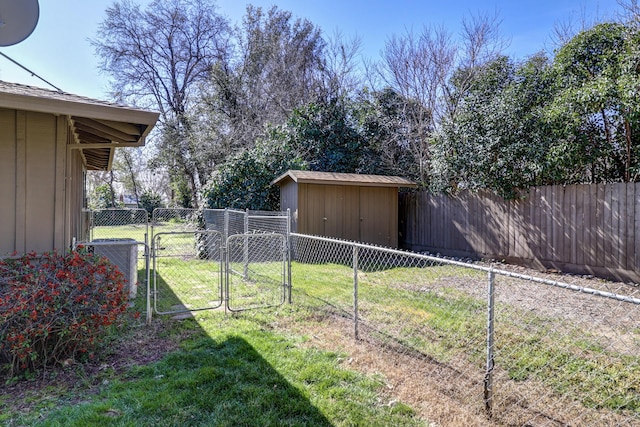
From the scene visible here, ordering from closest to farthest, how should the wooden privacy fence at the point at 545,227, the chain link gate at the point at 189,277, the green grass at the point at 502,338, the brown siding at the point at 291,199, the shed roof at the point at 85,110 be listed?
the green grass at the point at 502,338, the shed roof at the point at 85,110, the chain link gate at the point at 189,277, the wooden privacy fence at the point at 545,227, the brown siding at the point at 291,199

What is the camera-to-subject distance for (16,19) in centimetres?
359

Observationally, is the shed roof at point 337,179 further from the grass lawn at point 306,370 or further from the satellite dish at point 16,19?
the satellite dish at point 16,19

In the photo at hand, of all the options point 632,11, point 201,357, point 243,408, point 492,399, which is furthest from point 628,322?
point 632,11

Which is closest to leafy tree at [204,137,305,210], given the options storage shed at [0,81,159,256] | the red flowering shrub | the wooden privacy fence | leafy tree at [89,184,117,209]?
the wooden privacy fence

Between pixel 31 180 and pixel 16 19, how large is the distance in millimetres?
1556

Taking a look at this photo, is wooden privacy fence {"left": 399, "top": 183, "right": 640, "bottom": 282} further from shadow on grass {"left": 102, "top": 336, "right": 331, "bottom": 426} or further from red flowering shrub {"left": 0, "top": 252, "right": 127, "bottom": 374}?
red flowering shrub {"left": 0, "top": 252, "right": 127, "bottom": 374}

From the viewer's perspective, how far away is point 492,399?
2672 mm

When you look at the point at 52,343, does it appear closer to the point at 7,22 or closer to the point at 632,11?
the point at 7,22

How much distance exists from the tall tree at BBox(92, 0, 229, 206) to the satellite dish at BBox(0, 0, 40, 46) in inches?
628

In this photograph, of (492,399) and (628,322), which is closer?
(492,399)

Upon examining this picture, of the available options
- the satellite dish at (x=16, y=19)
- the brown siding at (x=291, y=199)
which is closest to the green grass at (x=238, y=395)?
the satellite dish at (x=16, y=19)

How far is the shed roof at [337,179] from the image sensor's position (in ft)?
30.5

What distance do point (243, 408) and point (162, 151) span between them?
18990 mm

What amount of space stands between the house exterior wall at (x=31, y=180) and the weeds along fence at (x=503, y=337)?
3.07 metres
